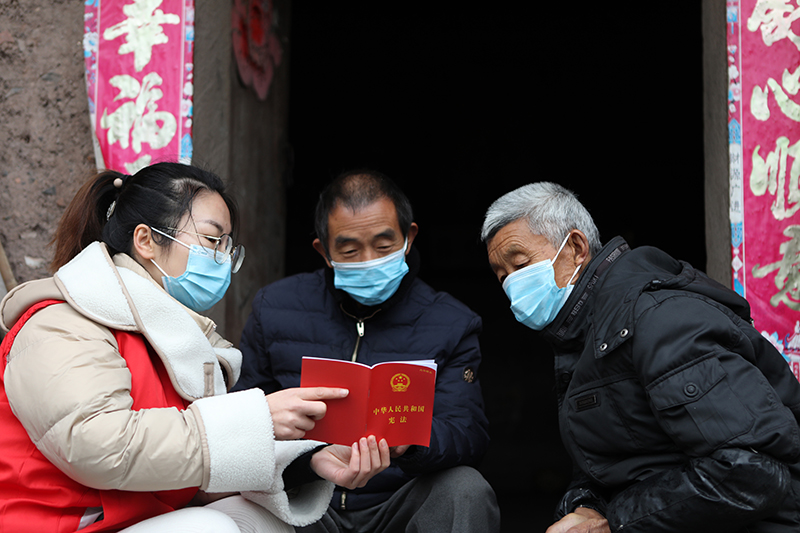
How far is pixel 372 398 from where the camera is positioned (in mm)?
1855

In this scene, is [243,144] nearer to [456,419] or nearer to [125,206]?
[125,206]

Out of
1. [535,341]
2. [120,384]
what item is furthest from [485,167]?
[120,384]

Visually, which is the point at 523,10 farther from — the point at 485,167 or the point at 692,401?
the point at 692,401

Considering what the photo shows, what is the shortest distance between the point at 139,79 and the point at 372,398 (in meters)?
1.93

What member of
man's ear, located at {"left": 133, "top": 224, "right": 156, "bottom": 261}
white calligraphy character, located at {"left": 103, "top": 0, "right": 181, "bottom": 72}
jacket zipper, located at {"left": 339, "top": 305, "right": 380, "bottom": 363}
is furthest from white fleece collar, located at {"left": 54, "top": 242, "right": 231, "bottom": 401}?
white calligraphy character, located at {"left": 103, "top": 0, "right": 181, "bottom": 72}

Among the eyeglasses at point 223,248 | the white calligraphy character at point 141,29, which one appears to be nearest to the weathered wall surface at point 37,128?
the white calligraphy character at point 141,29

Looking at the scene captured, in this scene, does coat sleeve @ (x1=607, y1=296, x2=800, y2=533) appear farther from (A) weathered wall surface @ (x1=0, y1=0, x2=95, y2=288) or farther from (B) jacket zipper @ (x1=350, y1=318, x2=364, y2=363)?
(A) weathered wall surface @ (x1=0, y1=0, x2=95, y2=288)

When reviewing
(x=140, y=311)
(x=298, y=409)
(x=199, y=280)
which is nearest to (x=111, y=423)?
(x=140, y=311)

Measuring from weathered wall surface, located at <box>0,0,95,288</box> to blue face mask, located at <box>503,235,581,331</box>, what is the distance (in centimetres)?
200

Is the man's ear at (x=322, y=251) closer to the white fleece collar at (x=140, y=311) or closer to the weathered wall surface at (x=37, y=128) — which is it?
the white fleece collar at (x=140, y=311)

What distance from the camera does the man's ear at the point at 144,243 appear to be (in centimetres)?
204

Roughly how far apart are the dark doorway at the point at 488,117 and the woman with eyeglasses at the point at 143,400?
3754 mm

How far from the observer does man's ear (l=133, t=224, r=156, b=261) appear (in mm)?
2045

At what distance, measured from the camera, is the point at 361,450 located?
75.2 inches
